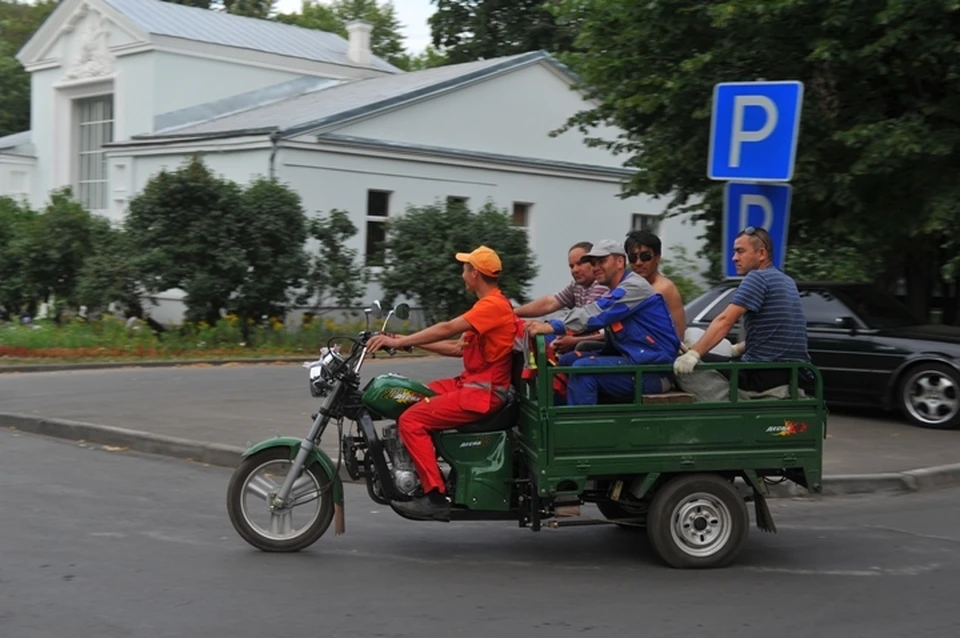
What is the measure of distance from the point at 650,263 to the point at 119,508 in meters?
4.01

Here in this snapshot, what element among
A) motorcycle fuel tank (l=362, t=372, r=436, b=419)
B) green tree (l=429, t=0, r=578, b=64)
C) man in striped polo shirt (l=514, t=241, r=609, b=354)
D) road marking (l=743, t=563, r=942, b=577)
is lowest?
road marking (l=743, t=563, r=942, b=577)

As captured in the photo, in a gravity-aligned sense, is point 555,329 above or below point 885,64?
below

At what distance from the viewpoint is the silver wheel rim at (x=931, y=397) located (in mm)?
12438

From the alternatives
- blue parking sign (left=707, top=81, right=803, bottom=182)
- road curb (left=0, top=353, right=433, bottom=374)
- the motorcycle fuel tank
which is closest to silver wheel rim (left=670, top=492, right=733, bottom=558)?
the motorcycle fuel tank

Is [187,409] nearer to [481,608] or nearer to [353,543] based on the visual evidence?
[353,543]

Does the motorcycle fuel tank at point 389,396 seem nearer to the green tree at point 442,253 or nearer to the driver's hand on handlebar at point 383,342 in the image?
the driver's hand on handlebar at point 383,342

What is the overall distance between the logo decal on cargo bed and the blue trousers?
0.69 meters

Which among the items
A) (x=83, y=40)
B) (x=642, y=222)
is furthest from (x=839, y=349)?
(x=83, y=40)

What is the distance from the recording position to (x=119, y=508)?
833 centimetres

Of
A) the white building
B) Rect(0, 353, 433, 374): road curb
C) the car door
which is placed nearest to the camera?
the car door

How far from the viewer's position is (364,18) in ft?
240

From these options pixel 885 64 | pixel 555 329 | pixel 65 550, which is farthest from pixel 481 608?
pixel 885 64

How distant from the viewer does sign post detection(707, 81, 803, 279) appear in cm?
892

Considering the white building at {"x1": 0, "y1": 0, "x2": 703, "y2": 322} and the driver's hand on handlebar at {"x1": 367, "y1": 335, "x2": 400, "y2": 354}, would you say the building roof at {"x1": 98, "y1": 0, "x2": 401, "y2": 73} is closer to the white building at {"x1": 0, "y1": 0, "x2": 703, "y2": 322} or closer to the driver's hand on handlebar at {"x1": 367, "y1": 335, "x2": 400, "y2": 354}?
the white building at {"x1": 0, "y1": 0, "x2": 703, "y2": 322}
